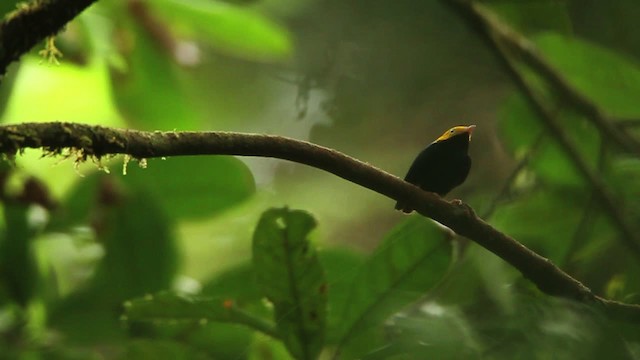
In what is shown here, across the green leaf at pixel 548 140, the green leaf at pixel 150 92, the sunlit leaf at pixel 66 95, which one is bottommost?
the sunlit leaf at pixel 66 95

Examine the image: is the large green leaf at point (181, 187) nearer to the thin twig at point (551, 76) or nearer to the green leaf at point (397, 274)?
the green leaf at point (397, 274)

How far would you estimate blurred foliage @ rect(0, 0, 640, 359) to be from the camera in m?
0.99

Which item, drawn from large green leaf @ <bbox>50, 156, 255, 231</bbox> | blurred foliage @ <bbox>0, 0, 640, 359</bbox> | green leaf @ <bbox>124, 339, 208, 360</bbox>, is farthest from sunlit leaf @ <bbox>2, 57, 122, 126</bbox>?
green leaf @ <bbox>124, 339, 208, 360</bbox>

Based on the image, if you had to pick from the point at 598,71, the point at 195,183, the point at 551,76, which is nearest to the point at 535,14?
the point at 551,76

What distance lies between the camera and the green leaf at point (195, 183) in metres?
1.37

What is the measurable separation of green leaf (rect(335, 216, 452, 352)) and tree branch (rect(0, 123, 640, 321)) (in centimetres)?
17

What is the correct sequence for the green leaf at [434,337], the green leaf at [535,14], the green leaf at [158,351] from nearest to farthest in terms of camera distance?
1. the green leaf at [434,337]
2. the green leaf at [158,351]
3. the green leaf at [535,14]

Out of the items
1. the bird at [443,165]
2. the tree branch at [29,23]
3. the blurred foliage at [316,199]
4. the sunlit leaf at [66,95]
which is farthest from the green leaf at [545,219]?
the sunlit leaf at [66,95]

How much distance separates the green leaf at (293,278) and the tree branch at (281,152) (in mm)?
204

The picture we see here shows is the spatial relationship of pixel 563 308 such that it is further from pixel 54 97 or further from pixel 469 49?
pixel 54 97

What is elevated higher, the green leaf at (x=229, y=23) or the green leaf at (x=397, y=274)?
the green leaf at (x=229, y=23)

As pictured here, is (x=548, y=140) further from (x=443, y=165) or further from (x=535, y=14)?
(x=443, y=165)

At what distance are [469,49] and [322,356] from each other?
72 centimetres

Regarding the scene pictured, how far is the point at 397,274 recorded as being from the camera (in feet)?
3.39
